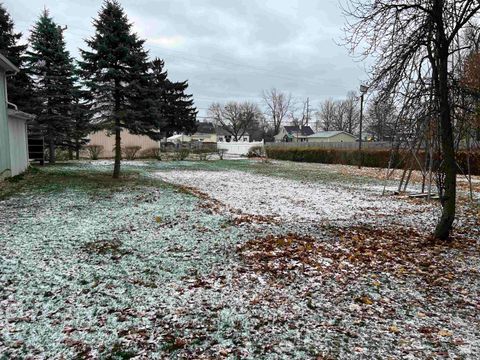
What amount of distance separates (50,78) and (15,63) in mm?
2421

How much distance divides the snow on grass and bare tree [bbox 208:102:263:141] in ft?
183

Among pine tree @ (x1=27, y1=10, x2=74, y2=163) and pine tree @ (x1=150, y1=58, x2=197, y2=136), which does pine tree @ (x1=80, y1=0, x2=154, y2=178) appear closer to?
pine tree @ (x1=27, y1=10, x2=74, y2=163)

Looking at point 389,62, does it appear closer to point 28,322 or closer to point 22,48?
point 28,322

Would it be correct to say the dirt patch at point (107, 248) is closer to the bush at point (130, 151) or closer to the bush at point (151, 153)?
the bush at point (130, 151)

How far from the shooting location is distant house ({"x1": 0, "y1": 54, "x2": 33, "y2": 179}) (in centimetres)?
1131

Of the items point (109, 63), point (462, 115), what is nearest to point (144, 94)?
point (109, 63)

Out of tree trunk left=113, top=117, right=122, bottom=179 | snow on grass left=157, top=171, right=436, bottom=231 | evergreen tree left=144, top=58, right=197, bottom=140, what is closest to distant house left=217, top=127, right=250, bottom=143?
evergreen tree left=144, top=58, right=197, bottom=140

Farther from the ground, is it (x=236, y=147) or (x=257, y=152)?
(x=236, y=147)

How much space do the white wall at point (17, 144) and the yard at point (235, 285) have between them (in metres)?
6.44

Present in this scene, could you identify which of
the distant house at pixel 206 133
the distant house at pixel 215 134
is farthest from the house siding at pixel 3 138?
the distant house at pixel 215 134

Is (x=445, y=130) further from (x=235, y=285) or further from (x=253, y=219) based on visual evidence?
(x=235, y=285)

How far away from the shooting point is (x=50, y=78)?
19.7 metres

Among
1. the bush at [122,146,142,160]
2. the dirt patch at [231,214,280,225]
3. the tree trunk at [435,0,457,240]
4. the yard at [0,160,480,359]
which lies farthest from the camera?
the bush at [122,146,142,160]

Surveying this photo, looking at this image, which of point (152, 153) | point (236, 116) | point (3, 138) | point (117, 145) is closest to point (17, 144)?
point (3, 138)
